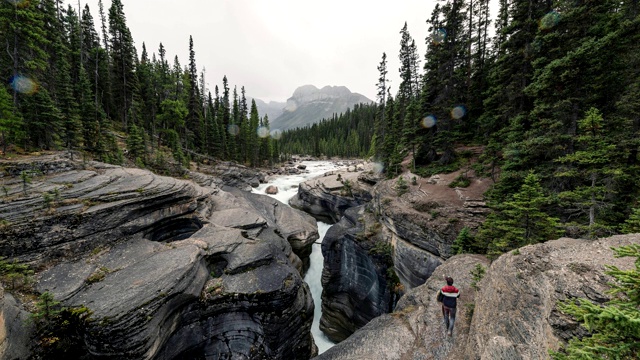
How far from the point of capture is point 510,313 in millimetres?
6613

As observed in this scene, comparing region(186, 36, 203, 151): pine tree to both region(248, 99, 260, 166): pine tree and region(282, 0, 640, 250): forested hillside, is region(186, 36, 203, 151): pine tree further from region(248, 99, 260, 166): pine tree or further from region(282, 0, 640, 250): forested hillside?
region(282, 0, 640, 250): forested hillside

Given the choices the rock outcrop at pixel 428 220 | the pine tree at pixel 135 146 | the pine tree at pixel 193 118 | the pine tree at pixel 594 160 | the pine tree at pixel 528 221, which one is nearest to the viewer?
the pine tree at pixel 594 160

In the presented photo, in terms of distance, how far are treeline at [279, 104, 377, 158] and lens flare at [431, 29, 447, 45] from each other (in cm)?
6116

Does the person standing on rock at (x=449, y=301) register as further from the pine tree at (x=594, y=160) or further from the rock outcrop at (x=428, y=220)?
the rock outcrop at (x=428, y=220)

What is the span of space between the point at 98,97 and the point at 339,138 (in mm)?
83898

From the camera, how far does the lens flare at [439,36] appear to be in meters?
22.1

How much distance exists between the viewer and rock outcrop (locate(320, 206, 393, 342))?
62.7 ft

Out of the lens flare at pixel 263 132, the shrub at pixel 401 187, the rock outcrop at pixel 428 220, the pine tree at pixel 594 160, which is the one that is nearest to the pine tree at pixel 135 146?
the shrub at pixel 401 187

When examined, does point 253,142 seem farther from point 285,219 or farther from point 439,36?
point 439,36

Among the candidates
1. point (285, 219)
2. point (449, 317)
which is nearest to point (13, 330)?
point (449, 317)

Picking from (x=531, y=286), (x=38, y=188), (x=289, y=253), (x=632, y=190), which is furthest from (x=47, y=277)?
(x=632, y=190)

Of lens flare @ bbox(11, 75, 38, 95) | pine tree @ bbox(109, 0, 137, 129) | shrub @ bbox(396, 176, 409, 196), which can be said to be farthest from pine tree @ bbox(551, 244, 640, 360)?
pine tree @ bbox(109, 0, 137, 129)

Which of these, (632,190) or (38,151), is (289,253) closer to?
(632,190)

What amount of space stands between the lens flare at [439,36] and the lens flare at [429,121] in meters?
7.77
